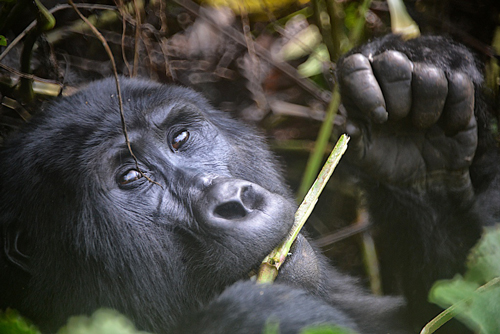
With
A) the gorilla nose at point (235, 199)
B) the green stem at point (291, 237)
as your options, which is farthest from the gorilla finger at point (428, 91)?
the gorilla nose at point (235, 199)

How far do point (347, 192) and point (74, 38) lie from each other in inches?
87.3

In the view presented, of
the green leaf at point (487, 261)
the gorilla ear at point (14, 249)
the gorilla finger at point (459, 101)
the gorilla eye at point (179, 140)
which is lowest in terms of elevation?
the gorilla ear at point (14, 249)

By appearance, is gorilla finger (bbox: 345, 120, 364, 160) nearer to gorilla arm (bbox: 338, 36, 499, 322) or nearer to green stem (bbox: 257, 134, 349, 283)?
gorilla arm (bbox: 338, 36, 499, 322)

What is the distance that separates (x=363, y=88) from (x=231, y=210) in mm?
779

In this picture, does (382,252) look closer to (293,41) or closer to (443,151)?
(443,151)

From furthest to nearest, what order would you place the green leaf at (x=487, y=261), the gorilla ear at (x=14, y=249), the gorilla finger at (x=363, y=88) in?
the gorilla finger at (x=363, y=88) < the gorilla ear at (x=14, y=249) < the green leaf at (x=487, y=261)

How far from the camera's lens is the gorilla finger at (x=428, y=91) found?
206 centimetres

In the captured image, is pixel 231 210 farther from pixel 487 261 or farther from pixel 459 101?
pixel 459 101

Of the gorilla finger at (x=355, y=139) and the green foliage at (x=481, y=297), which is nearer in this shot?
the green foliage at (x=481, y=297)

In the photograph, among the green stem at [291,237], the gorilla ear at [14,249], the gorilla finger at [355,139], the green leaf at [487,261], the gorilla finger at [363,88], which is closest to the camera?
the green leaf at [487,261]

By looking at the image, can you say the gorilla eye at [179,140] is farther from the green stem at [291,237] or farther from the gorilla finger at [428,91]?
the gorilla finger at [428,91]

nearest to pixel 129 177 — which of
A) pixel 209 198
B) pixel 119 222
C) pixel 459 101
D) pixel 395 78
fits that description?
pixel 119 222

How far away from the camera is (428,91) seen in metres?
2.07

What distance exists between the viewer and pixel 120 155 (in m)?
2.06
